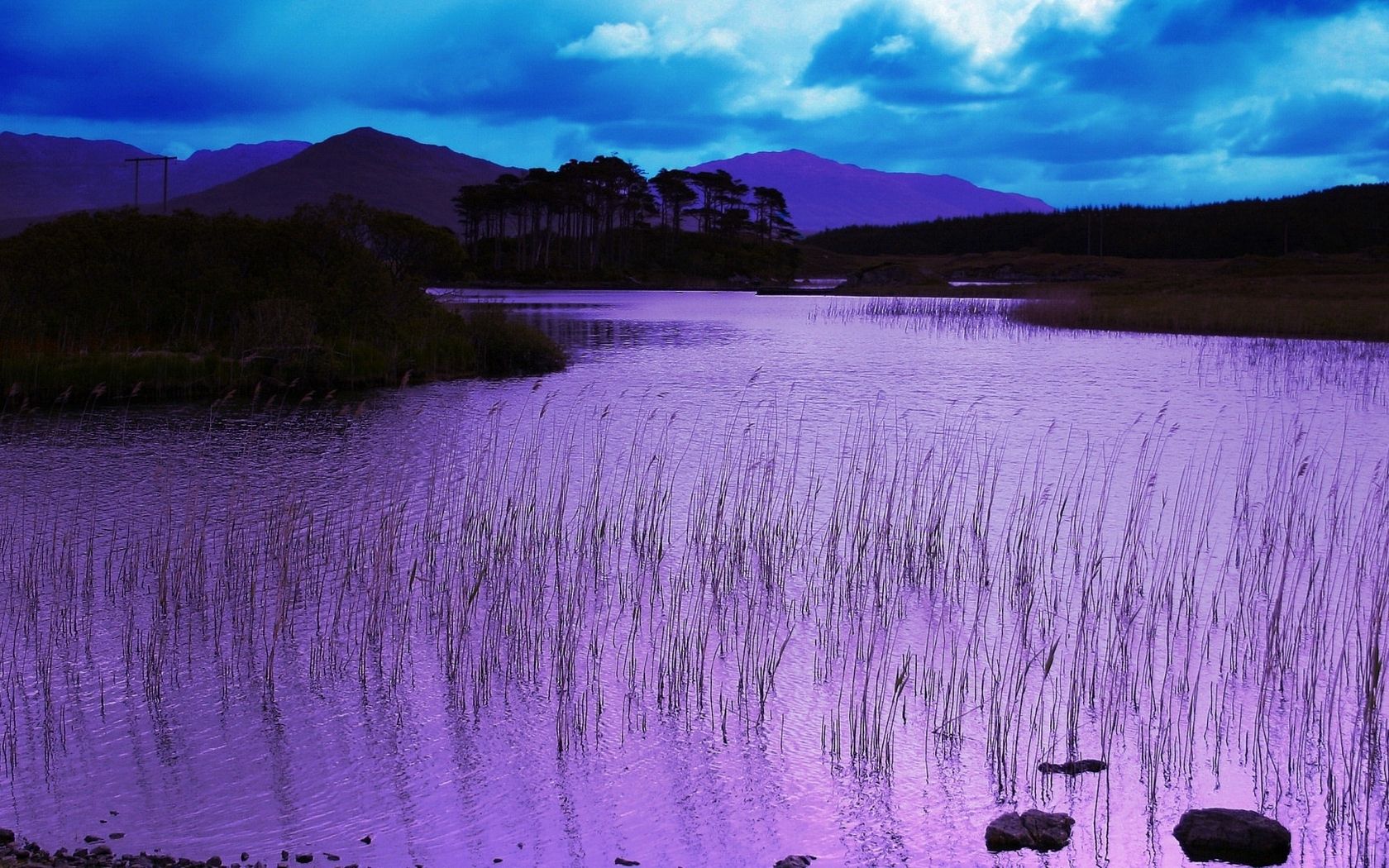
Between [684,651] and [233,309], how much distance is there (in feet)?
60.7

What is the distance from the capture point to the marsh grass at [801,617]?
5.79 m

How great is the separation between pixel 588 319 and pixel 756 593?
117 feet

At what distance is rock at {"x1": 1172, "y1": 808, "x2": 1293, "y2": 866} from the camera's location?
4621mm

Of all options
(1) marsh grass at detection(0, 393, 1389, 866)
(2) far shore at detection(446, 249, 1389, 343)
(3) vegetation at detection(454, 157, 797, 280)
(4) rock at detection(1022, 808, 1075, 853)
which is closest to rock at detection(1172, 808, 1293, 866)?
(1) marsh grass at detection(0, 393, 1389, 866)

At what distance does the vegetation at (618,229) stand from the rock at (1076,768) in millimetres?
75244

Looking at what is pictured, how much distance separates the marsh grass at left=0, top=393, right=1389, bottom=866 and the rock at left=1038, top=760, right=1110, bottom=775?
98mm

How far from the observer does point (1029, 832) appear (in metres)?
4.75

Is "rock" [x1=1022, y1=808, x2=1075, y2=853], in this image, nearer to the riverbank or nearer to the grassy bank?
the grassy bank

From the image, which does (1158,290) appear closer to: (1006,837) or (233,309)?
(233,309)

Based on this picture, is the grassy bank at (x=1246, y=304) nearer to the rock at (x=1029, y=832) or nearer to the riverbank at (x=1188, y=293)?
the riverbank at (x=1188, y=293)

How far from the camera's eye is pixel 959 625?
24.9 ft

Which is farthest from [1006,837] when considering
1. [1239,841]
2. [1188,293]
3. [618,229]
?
[618,229]

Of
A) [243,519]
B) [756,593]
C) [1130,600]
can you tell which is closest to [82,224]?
[243,519]

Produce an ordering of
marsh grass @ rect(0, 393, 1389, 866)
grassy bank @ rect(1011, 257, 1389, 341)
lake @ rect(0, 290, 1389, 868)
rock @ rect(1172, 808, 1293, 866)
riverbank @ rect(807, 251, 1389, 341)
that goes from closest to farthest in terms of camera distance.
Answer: rock @ rect(1172, 808, 1293, 866) < lake @ rect(0, 290, 1389, 868) < marsh grass @ rect(0, 393, 1389, 866) < grassy bank @ rect(1011, 257, 1389, 341) < riverbank @ rect(807, 251, 1389, 341)
